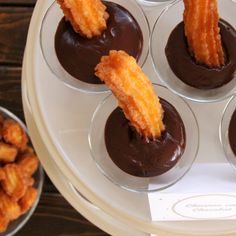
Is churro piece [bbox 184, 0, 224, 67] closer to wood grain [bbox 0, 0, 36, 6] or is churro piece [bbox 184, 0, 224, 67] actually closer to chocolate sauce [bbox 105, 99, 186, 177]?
chocolate sauce [bbox 105, 99, 186, 177]

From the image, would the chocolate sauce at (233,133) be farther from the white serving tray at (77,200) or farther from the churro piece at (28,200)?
the churro piece at (28,200)

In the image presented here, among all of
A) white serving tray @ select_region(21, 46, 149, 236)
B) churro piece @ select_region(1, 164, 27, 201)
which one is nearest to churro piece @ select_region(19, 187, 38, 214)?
churro piece @ select_region(1, 164, 27, 201)

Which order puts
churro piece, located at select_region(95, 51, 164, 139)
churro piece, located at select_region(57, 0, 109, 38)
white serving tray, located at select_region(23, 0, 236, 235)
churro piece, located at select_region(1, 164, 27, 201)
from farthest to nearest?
1. churro piece, located at select_region(1, 164, 27, 201)
2. white serving tray, located at select_region(23, 0, 236, 235)
3. churro piece, located at select_region(57, 0, 109, 38)
4. churro piece, located at select_region(95, 51, 164, 139)

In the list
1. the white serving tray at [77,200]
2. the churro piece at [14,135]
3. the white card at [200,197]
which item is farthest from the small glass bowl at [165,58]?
the churro piece at [14,135]

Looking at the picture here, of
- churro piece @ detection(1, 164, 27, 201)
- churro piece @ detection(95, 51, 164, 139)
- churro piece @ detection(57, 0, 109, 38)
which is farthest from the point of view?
churro piece @ detection(1, 164, 27, 201)

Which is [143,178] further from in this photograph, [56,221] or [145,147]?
[56,221]

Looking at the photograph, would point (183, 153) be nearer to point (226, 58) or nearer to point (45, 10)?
point (226, 58)

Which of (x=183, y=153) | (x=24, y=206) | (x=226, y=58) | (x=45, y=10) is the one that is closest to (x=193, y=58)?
(x=226, y=58)
